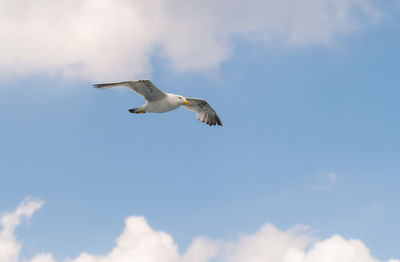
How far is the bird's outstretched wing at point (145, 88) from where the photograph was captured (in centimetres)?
2679

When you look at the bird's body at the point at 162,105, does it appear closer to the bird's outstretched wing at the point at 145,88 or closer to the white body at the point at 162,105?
the white body at the point at 162,105

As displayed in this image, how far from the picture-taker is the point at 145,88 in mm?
27594

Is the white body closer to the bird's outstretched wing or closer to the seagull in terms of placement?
the seagull

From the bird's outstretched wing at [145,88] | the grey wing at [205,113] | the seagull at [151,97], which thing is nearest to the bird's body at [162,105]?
the seagull at [151,97]

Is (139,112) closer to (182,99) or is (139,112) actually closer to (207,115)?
(182,99)

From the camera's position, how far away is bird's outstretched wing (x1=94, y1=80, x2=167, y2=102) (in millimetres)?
26794

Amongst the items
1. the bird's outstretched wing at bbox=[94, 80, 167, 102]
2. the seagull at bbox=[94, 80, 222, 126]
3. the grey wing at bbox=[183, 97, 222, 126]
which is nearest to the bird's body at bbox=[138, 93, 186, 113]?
the seagull at bbox=[94, 80, 222, 126]

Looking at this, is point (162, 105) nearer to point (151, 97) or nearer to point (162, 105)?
point (162, 105)

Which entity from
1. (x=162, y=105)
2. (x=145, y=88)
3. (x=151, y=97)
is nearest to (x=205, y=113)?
(x=162, y=105)

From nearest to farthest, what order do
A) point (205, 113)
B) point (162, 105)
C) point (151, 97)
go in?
point (151, 97) → point (162, 105) → point (205, 113)

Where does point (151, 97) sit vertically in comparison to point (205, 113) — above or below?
below

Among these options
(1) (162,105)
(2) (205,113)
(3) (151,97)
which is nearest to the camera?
(3) (151,97)

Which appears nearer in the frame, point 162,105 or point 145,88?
point 145,88

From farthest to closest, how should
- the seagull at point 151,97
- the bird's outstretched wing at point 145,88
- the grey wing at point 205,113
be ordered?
the grey wing at point 205,113
the seagull at point 151,97
the bird's outstretched wing at point 145,88
